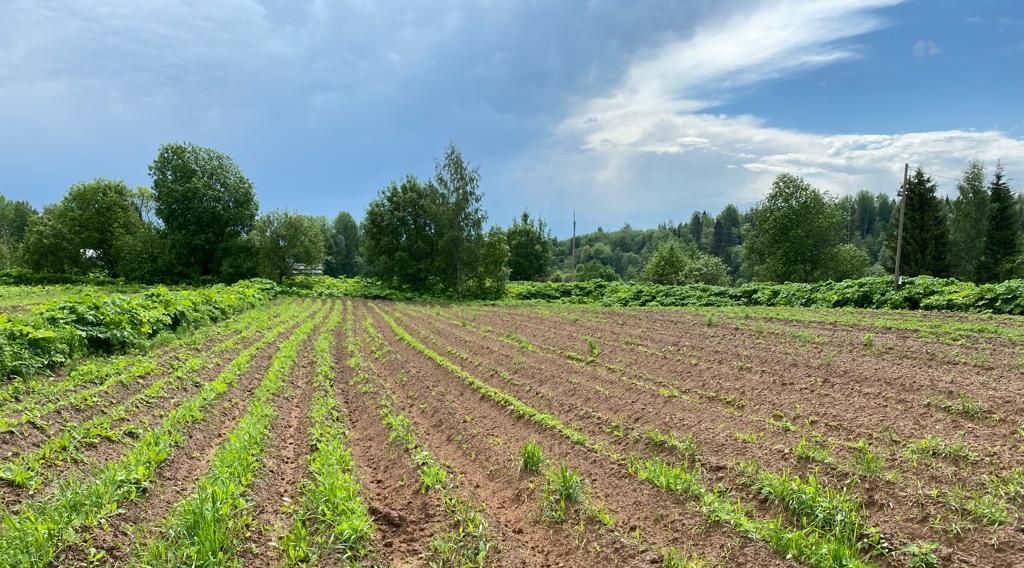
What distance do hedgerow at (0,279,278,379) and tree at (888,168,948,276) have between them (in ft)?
181

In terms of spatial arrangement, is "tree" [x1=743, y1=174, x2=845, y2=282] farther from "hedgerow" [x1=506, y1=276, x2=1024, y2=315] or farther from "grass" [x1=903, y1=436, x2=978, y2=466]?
"grass" [x1=903, y1=436, x2=978, y2=466]

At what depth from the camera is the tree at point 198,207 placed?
154 feet

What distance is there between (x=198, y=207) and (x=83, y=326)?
43258mm

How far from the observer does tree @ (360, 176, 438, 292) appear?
143 ft

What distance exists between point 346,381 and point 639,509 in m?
8.04

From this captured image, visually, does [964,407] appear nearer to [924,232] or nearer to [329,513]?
[329,513]

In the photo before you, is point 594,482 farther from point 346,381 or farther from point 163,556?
point 346,381

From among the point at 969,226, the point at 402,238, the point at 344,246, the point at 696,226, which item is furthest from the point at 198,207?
the point at 696,226

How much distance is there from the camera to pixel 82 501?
169 inches

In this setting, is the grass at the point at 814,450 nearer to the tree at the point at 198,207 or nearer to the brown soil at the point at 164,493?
the brown soil at the point at 164,493

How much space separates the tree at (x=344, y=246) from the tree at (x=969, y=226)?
92971mm

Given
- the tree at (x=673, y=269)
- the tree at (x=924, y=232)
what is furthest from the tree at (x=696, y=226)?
the tree at (x=924, y=232)

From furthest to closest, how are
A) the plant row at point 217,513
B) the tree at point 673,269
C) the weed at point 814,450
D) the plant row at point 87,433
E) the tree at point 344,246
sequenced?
the tree at point 344,246 → the tree at point 673,269 → the weed at point 814,450 → the plant row at point 87,433 → the plant row at point 217,513

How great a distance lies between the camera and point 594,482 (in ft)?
17.9
